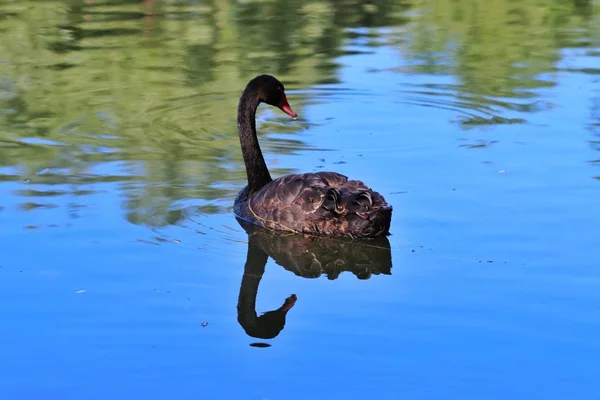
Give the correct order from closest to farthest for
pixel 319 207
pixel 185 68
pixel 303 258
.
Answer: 1. pixel 303 258
2. pixel 319 207
3. pixel 185 68

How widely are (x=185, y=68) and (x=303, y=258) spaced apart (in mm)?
6964

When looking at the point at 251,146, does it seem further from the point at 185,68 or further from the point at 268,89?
the point at 185,68

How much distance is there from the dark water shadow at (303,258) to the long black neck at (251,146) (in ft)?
1.64

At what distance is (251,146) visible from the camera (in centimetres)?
876

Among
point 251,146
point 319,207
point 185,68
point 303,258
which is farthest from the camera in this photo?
point 185,68

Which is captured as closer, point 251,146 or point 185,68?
point 251,146

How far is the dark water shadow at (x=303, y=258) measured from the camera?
22.2 feet

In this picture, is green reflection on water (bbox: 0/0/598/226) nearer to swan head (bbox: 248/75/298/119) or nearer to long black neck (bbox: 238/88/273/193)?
long black neck (bbox: 238/88/273/193)

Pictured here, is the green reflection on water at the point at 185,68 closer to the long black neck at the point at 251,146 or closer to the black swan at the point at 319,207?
the long black neck at the point at 251,146

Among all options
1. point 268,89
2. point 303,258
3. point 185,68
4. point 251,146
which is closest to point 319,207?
point 303,258

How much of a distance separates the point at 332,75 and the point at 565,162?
4577mm

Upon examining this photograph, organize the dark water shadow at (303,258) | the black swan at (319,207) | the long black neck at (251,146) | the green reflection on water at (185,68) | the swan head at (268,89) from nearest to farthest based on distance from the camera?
the dark water shadow at (303,258) < the black swan at (319,207) < the long black neck at (251,146) < the swan head at (268,89) < the green reflection on water at (185,68)

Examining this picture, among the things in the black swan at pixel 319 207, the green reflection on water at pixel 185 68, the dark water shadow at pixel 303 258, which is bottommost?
the green reflection on water at pixel 185 68

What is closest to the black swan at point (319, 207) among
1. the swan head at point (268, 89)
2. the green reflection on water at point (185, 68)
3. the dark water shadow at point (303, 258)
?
the dark water shadow at point (303, 258)
